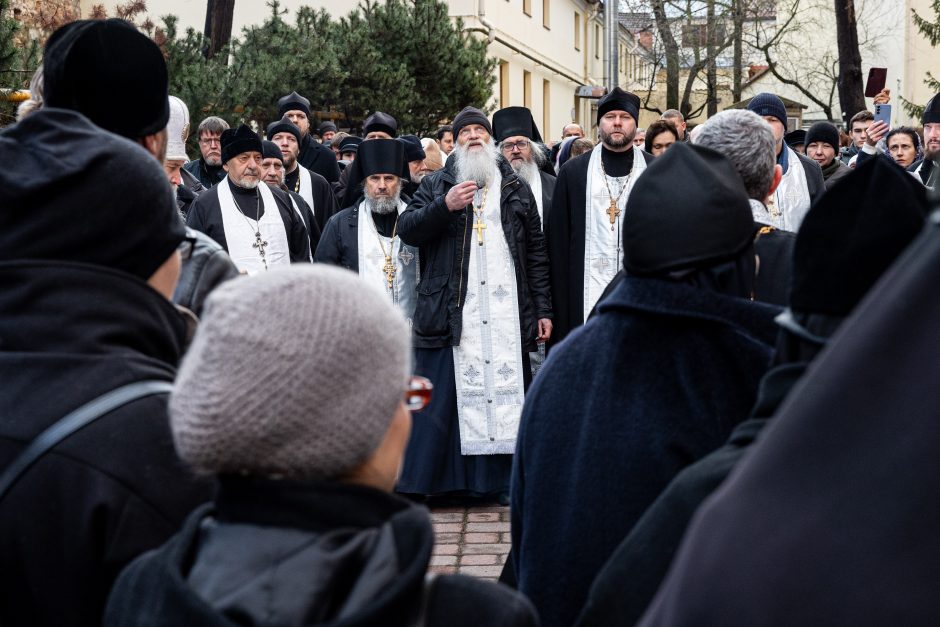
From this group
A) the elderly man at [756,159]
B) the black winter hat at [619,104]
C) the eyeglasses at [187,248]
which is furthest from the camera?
the black winter hat at [619,104]

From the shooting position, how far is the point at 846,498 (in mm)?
714

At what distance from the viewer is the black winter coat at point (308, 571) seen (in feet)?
4.57

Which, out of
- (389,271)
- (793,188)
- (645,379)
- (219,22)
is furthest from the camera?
(219,22)

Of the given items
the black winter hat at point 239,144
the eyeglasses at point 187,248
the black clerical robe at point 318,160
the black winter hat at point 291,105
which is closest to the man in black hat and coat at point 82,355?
the eyeglasses at point 187,248

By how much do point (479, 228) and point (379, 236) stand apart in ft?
2.25

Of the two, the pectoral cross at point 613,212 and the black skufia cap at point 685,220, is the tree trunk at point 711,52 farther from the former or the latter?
the black skufia cap at point 685,220

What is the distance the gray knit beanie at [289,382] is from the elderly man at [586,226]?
5528mm

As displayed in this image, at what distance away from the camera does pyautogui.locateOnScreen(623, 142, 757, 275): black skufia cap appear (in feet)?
7.32

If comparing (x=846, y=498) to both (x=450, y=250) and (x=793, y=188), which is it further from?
(x=793, y=188)

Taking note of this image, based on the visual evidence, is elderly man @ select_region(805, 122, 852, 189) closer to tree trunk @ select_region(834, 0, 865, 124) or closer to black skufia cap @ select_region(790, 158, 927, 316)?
tree trunk @ select_region(834, 0, 865, 124)

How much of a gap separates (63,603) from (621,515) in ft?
3.34

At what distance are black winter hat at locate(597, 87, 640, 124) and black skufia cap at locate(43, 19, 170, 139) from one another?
523cm

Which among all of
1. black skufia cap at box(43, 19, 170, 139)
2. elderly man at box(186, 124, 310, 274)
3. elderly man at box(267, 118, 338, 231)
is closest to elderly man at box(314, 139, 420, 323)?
elderly man at box(186, 124, 310, 274)

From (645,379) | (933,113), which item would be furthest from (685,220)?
(933,113)
